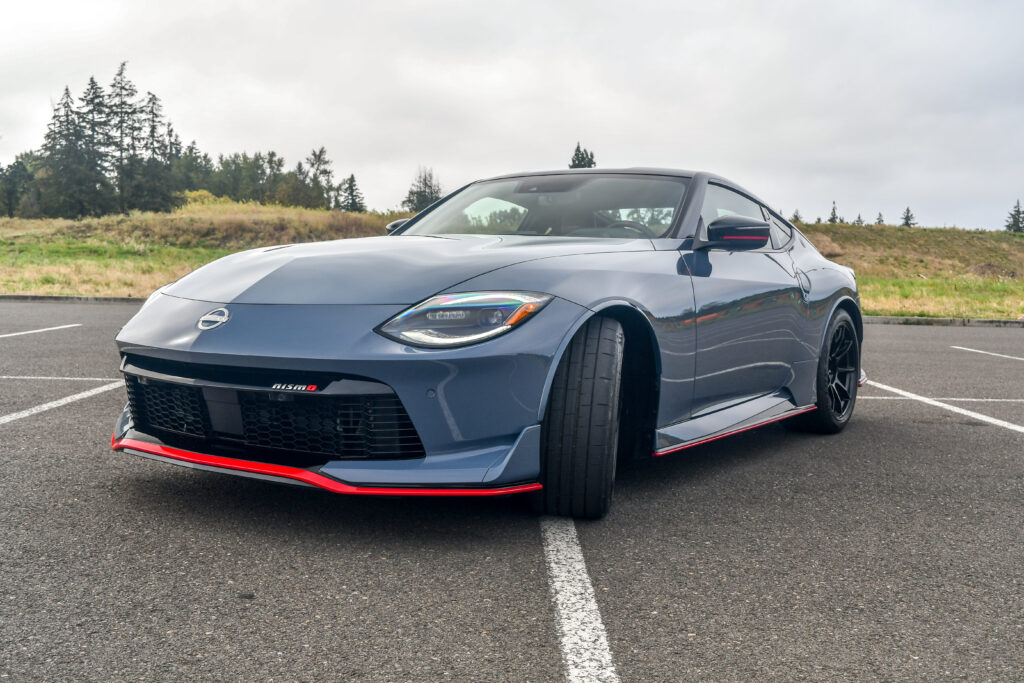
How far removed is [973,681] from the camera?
185 centimetres

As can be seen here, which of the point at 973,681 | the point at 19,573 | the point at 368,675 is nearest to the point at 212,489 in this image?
the point at 19,573

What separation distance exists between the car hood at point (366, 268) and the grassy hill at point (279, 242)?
15415 mm

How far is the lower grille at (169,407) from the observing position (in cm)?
273

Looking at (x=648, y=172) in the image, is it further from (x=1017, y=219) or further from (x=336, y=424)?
(x=1017, y=219)

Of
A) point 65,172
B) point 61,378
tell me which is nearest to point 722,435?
point 61,378

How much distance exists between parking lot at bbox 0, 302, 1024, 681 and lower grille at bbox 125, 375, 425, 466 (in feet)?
0.92

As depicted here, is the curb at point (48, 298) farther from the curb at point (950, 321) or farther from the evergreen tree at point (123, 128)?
the evergreen tree at point (123, 128)

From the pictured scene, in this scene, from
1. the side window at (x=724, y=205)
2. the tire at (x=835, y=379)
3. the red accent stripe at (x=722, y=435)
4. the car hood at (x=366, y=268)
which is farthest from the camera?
the tire at (x=835, y=379)

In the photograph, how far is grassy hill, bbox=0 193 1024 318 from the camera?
2034cm

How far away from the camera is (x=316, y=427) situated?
2.61m

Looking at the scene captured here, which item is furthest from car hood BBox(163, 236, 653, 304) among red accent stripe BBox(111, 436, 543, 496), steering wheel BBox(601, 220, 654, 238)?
red accent stripe BBox(111, 436, 543, 496)

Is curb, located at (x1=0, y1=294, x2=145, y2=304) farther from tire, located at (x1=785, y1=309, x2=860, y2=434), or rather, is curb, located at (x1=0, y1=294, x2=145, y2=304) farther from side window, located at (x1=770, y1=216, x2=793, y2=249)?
tire, located at (x1=785, y1=309, x2=860, y2=434)

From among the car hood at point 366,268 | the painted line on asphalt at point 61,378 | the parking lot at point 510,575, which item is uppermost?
the car hood at point 366,268

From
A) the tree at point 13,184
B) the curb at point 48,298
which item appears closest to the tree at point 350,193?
the tree at point 13,184
